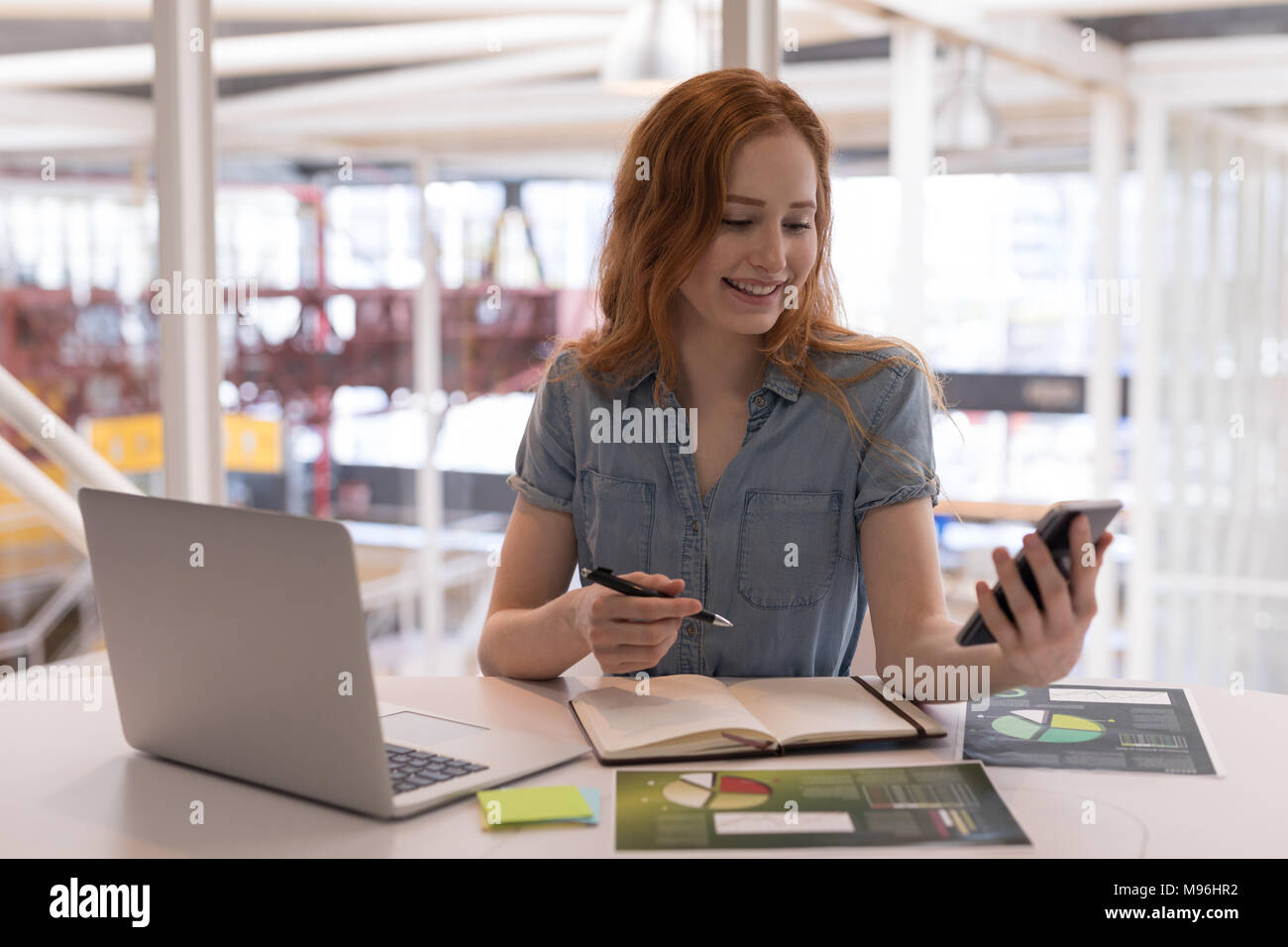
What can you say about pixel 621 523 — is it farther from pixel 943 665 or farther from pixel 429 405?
pixel 429 405

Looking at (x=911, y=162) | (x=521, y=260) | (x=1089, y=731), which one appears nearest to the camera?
(x=1089, y=731)

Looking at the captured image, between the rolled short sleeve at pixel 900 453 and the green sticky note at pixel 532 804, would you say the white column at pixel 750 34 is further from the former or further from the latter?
the green sticky note at pixel 532 804

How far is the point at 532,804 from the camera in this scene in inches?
40.2

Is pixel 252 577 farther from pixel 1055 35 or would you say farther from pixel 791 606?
pixel 1055 35

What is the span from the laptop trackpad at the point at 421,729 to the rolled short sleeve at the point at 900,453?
1.92ft

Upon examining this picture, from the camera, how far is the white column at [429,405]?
Result: 3238mm

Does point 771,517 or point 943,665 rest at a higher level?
point 771,517

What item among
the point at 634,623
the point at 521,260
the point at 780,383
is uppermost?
the point at 521,260

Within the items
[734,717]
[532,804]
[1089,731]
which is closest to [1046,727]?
[1089,731]

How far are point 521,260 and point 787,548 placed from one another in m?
1.82

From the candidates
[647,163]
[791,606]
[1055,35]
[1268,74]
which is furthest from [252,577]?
[1268,74]

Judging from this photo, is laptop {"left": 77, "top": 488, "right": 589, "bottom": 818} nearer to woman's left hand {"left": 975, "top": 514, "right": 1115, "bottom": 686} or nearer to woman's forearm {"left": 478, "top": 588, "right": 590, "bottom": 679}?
woman's forearm {"left": 478, "top": 588, "right": 590, "bottom": 679}

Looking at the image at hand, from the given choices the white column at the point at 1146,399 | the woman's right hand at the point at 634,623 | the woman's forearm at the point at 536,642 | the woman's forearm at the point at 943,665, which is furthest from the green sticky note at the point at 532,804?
the white column at the point at 1146,399
